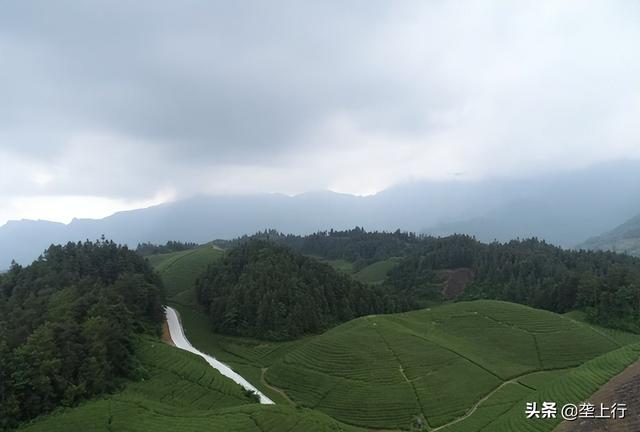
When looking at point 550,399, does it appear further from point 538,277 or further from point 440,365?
point 538,277

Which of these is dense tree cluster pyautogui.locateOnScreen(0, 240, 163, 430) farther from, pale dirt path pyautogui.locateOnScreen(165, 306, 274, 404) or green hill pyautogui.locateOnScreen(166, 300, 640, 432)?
green hill pyautogui.locateOnScreen(166, 300, 640, 432)

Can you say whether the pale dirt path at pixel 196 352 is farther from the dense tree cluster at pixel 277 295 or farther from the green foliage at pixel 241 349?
the dense tree cluster at pixel 277 295

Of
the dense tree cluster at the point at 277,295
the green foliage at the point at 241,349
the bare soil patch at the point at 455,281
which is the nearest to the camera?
the green foliage at the point at 241,349

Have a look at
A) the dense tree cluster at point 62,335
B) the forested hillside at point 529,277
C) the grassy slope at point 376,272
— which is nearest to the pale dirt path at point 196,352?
the dense tree cluster at point 62,335

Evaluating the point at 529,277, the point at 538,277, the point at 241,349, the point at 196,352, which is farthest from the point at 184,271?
the point at 538,277

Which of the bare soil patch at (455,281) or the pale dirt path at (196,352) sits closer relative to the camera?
the pale dirt path at (196,352)

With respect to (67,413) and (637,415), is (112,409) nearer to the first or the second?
(67,413)
